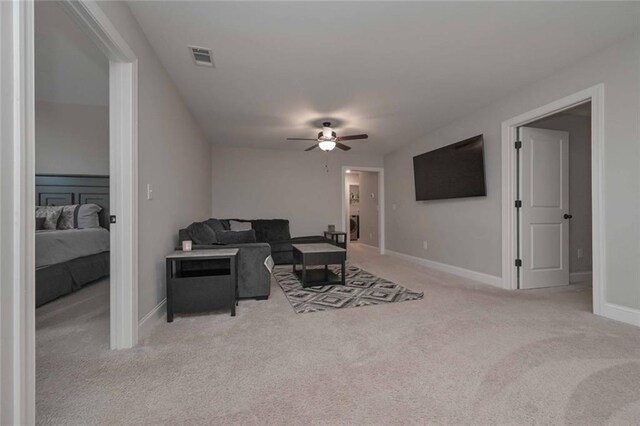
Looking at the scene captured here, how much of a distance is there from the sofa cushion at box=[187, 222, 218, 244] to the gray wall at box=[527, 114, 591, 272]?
478 cm

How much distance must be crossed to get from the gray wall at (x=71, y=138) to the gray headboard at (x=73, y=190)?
0.11 meters

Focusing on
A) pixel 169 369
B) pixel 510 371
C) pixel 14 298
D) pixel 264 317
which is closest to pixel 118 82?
pixel 14 298

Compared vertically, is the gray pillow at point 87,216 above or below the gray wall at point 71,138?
below

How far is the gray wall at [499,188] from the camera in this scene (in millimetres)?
2264

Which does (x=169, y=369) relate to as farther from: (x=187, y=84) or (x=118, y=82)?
(x=187, y=84)

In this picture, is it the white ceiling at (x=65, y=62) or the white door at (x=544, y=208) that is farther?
the white door at (x=544, y=208)

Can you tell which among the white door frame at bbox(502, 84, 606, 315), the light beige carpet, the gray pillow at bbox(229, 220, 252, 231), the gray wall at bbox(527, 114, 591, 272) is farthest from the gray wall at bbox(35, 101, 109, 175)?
the gray wall at bbox(527, 114, 591, 272)

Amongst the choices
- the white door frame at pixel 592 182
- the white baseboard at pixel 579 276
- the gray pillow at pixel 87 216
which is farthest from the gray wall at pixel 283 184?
the white baseboard at pixel 579 276

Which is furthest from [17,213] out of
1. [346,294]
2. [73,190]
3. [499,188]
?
[73,190]

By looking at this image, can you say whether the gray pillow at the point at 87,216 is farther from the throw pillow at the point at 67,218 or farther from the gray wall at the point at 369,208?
the gray wall at the point at 369,208

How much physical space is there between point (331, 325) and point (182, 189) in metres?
2.40

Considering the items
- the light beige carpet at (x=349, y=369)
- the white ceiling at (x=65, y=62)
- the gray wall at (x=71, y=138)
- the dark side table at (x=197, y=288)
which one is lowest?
the light beige carpet at (x=349, y=369)

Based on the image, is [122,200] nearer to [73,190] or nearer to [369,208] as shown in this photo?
[73,190]

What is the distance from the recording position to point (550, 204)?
3.45 meters
